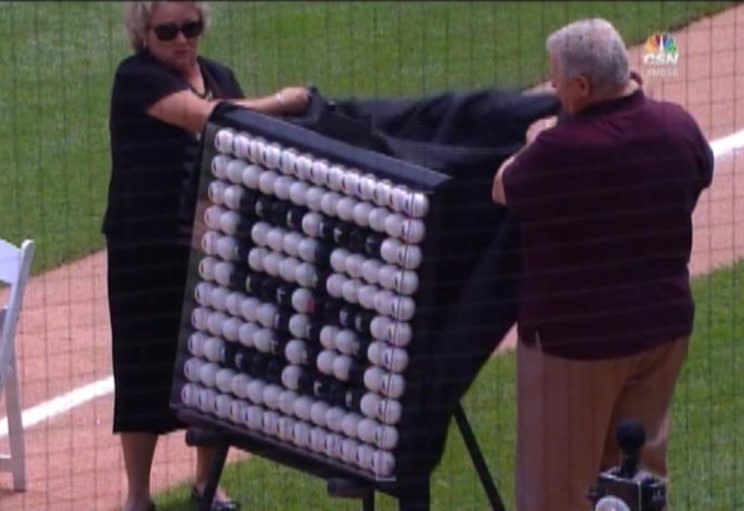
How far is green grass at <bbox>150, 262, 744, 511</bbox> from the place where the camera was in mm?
7129

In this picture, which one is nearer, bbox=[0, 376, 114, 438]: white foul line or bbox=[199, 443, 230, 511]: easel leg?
bbox=[199, 443, 230, 511]: easel leg

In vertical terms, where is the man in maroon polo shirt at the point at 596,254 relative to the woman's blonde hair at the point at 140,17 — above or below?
below

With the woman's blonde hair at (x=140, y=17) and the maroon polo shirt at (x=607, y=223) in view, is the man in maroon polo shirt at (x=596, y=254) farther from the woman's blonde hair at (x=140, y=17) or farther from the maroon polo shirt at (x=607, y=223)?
the woman's blonde hair at (x=140, y=17)

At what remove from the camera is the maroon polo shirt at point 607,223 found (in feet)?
18.6

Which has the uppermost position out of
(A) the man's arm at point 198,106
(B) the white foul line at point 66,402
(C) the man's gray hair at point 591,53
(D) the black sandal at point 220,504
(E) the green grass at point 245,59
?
(C) the man's gray hair at point 591,53

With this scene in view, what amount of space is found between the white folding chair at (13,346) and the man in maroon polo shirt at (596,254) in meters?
1.74

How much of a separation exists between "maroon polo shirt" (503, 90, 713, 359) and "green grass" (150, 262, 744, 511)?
1.35 metres

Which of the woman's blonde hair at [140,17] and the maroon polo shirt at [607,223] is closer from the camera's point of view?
the maroon polo shirt at [607,223]

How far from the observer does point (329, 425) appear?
5820 mm

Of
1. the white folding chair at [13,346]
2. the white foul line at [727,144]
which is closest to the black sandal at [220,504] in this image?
the white folding chair at [13,346]

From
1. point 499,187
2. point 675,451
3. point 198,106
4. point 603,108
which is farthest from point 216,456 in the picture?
point 675,451

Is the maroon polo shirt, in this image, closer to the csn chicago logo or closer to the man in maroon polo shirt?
the man in maroon polo shirt

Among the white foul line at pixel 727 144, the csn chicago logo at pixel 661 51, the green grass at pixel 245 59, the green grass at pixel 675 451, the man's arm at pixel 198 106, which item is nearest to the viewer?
the man's arm at pixel 198 106

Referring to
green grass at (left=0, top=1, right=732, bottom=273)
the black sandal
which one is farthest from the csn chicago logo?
the black sandal
